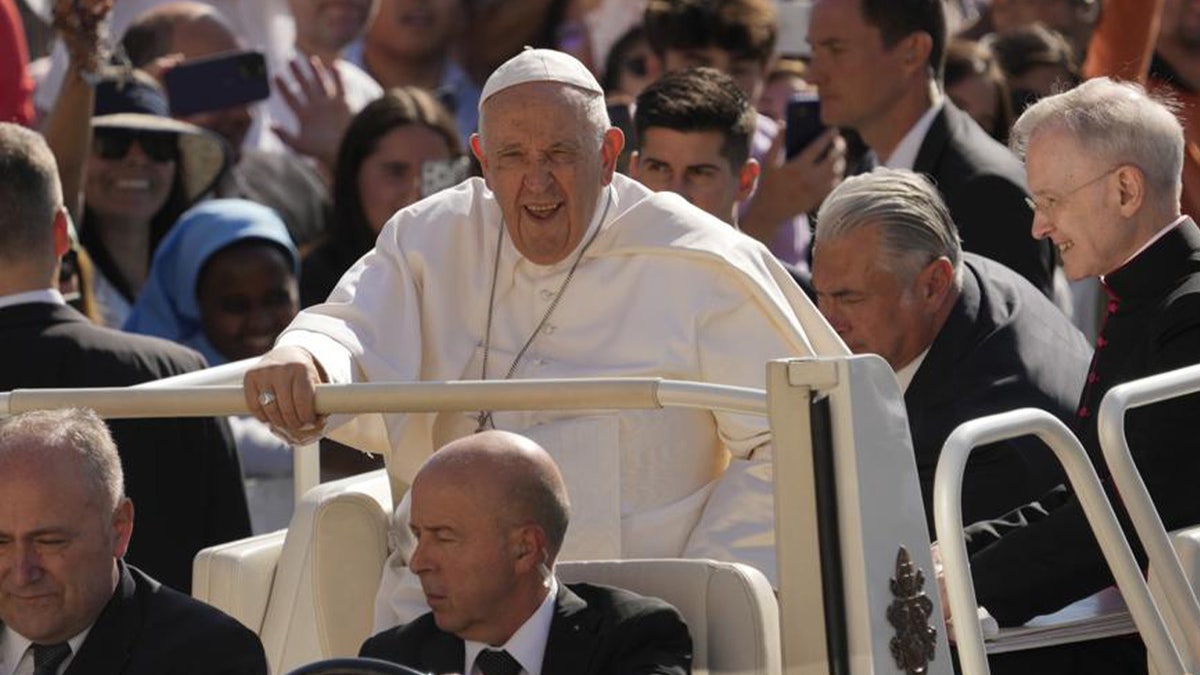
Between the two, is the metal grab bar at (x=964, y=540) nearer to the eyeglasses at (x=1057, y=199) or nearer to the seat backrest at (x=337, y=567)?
the eyeglasses at (x=1057, y=199)

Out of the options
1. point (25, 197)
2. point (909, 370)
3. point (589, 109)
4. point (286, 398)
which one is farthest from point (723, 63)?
point (286, 398)

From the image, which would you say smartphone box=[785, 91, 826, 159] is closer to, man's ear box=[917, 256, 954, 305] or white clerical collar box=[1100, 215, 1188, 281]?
man's ear box=[917, 256, 954, 305]

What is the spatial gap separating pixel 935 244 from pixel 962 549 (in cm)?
184

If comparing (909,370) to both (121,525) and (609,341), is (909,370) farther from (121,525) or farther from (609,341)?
(121,525)

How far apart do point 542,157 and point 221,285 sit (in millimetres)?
3227

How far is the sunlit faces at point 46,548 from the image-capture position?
15.2 ft

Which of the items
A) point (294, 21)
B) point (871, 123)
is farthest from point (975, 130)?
point (294, 21)

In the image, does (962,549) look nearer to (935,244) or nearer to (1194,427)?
(1194,427)

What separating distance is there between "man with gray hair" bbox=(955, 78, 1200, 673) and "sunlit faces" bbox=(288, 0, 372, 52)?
5050 mm

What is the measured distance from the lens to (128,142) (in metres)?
9.15

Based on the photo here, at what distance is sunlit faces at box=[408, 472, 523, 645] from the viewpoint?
186 inches

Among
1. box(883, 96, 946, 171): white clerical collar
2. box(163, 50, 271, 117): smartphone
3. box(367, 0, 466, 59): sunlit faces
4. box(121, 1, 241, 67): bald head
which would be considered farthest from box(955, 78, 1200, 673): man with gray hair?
box(367, 0, 466, 59): sunlit faces

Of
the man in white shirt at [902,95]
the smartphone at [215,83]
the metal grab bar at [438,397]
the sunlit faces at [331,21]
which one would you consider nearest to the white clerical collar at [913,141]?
the man in white shirt at [902,95]

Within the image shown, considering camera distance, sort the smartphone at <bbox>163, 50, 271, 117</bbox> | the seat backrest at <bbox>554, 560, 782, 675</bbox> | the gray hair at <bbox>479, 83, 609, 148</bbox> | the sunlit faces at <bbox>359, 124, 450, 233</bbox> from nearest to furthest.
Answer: the seat backrest at <bbox>554, 560, 782, 675</bbox>
the gray hair at <bbox>479, 83, 609, 148</bbox>
the sunlit faces at <bbox>359, 124, 450, 233</bbox>
the smartphone at <bbox>163, 50, 271, 117</bbox>
